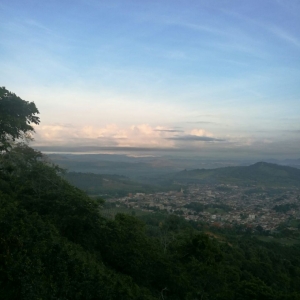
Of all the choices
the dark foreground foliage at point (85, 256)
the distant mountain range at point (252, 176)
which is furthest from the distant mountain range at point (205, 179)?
the dark foreground foliage at point (85, 256)

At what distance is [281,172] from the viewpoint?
95.4 metres

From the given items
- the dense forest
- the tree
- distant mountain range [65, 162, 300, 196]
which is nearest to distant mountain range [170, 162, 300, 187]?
distant mountain range [65, 162, 300, 196]

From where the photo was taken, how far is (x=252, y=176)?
95875 millimetres

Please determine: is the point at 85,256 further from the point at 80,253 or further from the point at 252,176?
the point at 252,176

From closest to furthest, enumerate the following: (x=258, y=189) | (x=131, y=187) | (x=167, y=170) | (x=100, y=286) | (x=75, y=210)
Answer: (x=100, y=286) → (x=75, y=210) → (x=131, y=187) → (x=258, y=189) → (x=167, y=170)

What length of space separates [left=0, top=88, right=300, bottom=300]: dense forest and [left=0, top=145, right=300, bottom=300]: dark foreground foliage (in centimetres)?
3

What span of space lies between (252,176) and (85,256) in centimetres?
9333

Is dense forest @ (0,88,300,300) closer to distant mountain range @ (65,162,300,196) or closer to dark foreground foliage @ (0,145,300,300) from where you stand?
dark foreground foliage @ (0,145,300,300)

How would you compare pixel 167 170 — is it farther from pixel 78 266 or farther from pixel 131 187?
pixel 78 266

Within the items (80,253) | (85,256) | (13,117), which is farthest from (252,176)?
(80,253)

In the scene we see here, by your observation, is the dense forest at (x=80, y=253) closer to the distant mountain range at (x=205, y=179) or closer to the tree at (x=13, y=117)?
the tree at (x=13, y=117)

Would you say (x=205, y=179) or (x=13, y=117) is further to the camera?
(x=205, y=179)

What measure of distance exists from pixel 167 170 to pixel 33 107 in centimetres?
12014

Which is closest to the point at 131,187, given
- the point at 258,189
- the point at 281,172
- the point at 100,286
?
the point at 258,189
